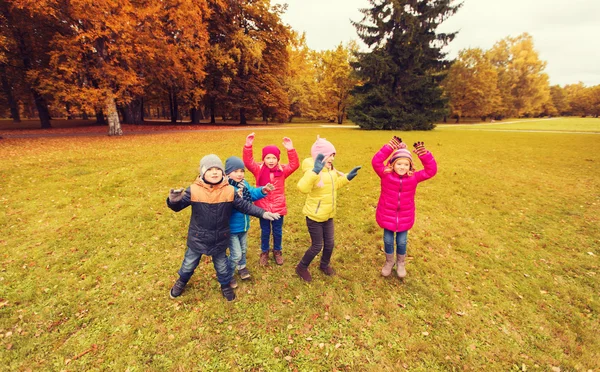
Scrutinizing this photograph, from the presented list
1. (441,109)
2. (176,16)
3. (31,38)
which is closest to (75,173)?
(176,16)

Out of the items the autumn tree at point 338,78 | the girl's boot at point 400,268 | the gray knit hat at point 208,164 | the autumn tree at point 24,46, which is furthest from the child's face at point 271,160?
the autumn tree at point 338,78

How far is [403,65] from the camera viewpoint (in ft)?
102

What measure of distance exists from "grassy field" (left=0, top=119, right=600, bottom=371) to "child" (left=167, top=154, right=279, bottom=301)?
94 centimetres

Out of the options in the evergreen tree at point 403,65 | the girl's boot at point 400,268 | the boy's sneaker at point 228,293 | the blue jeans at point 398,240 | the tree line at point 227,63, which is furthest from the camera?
the evergreen tree at point 403,65

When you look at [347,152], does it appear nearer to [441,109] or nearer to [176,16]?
[176,16]

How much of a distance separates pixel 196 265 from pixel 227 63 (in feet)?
97.0

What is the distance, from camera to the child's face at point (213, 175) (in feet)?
11.2

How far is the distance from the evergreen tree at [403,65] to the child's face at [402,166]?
2943cm

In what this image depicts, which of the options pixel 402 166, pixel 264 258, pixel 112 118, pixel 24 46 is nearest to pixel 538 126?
pixel 402 166

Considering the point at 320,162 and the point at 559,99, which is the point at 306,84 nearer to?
the point at 320,162

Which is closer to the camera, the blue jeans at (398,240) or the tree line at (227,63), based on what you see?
the blue jeans at (398,240)

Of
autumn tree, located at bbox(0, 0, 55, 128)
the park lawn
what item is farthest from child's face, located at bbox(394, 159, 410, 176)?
the park lawn

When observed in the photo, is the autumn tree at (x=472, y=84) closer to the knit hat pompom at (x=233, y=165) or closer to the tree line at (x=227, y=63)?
the tree line at (x=227, y=63)

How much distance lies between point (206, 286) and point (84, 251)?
2.95m
